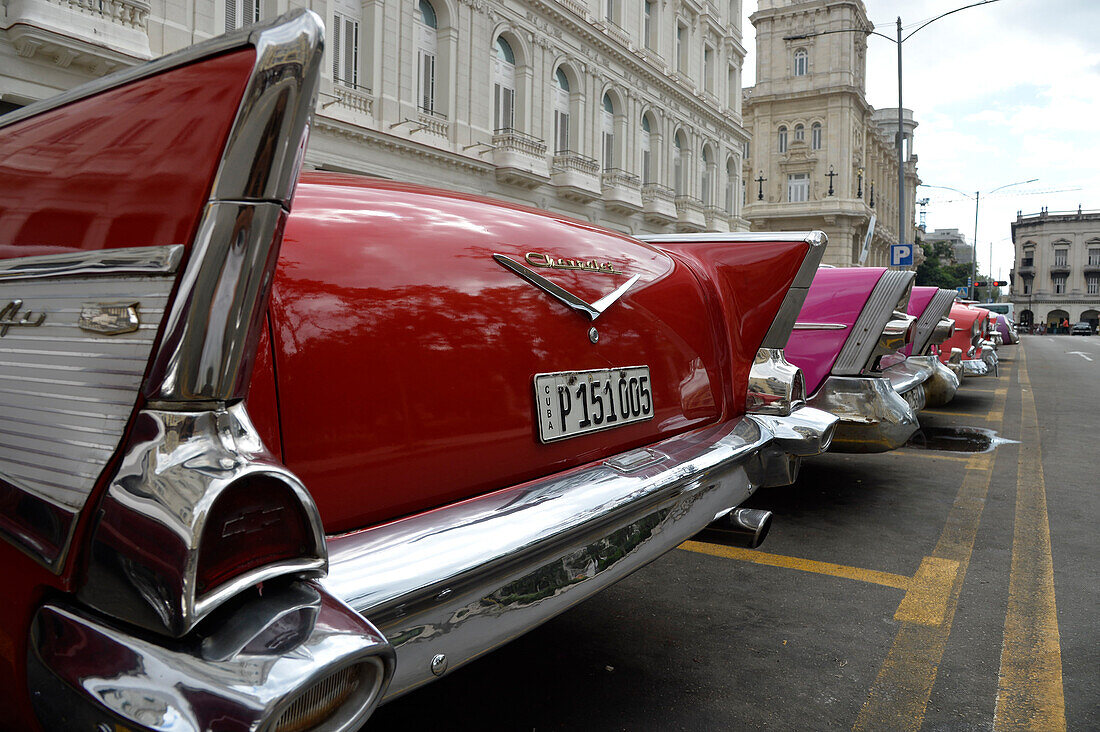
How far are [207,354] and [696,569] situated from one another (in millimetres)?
2787

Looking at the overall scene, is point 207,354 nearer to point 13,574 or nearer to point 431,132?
point 13,574

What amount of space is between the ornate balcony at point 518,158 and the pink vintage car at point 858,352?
15231 millimetres

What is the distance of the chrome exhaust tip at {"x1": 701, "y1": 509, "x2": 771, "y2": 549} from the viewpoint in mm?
2211

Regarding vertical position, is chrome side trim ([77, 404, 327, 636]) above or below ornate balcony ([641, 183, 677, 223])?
below

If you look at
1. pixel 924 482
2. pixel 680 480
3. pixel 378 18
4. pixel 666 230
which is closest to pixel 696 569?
pixel 680 480

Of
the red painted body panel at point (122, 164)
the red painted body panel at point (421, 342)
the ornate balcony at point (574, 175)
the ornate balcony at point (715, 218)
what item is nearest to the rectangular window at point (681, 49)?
the ornate balcony at point (715, 218)

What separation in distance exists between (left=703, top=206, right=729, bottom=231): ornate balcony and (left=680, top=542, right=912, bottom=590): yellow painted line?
2731 centimetres

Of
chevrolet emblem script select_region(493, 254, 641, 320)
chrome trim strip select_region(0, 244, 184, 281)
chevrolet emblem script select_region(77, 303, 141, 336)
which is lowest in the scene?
chevrolet emblem script select_region(77, 303, 141, 336)

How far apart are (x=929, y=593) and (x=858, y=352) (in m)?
1.39

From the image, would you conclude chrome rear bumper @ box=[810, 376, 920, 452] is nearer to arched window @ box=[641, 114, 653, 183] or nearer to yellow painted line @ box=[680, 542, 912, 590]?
yellow painted line @ box=[680, 542, 912, 590]

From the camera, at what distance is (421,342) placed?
1.41 m

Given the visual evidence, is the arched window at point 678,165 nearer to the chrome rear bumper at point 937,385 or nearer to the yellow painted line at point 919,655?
the chrome rear bumper at point 937,385

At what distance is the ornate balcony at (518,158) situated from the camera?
18.6 metres

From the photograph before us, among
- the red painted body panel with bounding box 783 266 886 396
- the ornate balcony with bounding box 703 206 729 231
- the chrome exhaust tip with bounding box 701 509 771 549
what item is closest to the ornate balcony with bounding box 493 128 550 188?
the ornate balcony with bounding box 703 206 729 231
